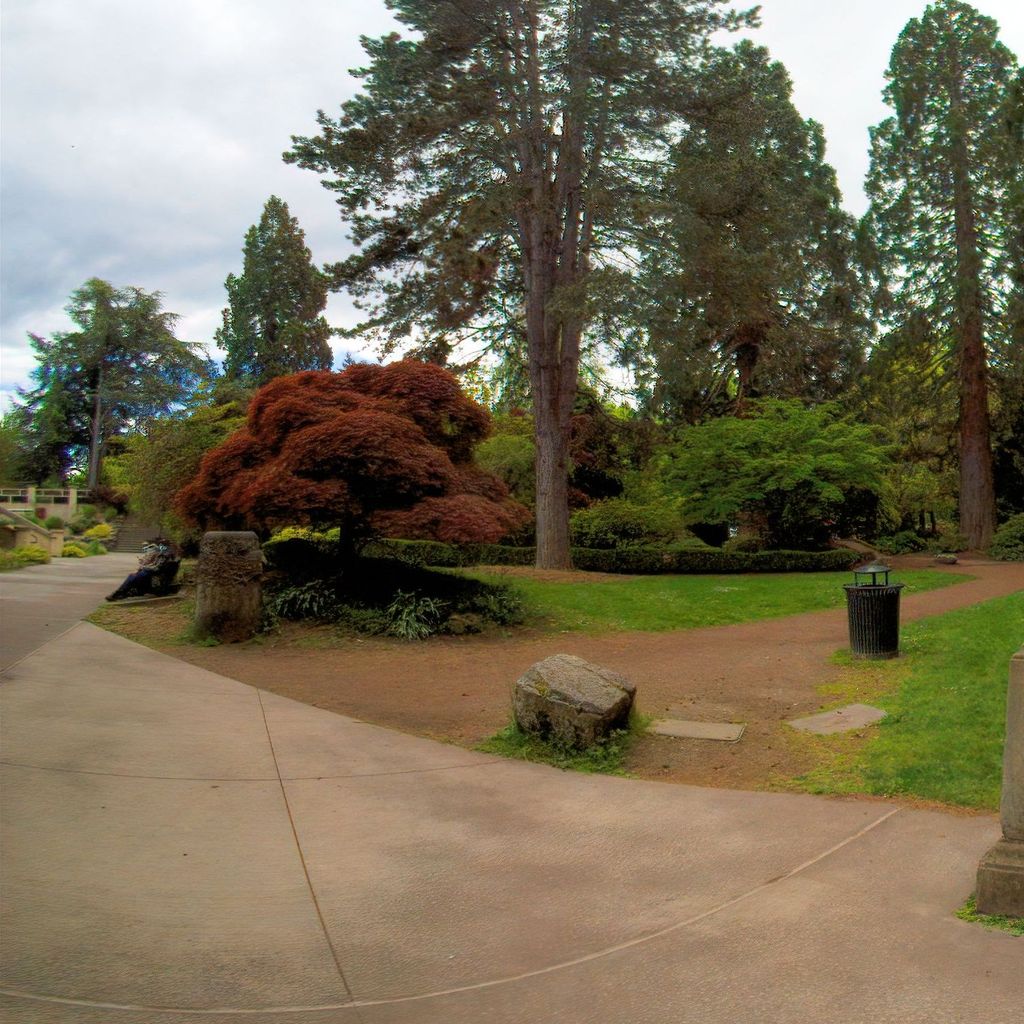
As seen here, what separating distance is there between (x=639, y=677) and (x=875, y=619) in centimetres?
274

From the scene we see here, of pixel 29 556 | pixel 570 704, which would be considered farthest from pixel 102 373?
pixel 570 704

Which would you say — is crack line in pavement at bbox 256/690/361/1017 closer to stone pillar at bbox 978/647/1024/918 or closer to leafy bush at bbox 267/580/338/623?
stone pillar at bbox 978/647/1024/918

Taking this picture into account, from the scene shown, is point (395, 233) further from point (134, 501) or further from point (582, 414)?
point (134, 501)

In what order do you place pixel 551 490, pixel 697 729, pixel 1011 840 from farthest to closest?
pixel 551 490, pixel 697 729, pixel 1011 840

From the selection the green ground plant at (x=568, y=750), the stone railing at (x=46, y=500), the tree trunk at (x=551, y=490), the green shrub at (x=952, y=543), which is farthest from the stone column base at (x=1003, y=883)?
the stone railing at (x=46, y=500)

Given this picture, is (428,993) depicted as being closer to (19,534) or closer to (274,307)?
(19,534)

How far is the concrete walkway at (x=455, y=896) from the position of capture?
3.27 meters

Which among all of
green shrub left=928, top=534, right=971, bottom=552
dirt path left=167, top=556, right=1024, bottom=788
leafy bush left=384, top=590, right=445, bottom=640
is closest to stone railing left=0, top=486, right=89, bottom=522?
leafy bush left=384, top=590, right=445, bottom=640

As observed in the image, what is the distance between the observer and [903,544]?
98.2 ft

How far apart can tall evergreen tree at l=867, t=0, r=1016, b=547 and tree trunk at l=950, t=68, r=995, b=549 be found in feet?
0.10

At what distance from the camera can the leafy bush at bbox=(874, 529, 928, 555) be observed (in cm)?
2984

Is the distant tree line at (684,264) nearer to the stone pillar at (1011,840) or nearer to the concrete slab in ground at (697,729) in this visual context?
the concrete slab in ground at (697,729)

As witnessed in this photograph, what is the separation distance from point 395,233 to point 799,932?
797 inches

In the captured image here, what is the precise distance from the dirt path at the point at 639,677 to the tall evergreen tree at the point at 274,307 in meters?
42.3
